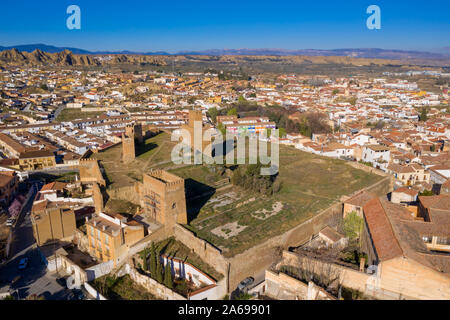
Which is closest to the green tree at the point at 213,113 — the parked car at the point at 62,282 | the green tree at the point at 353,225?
the green tree at the point at 353,225

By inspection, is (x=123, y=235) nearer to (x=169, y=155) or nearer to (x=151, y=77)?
(x=169, y=155)

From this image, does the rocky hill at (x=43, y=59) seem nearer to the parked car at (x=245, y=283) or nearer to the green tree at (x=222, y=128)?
the green tree at (x=222, y=128)

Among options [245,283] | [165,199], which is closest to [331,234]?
[245,283]

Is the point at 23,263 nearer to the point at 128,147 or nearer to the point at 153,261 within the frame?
the point at 153,261

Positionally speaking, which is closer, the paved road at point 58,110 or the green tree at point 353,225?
the green tree at point 353,225
